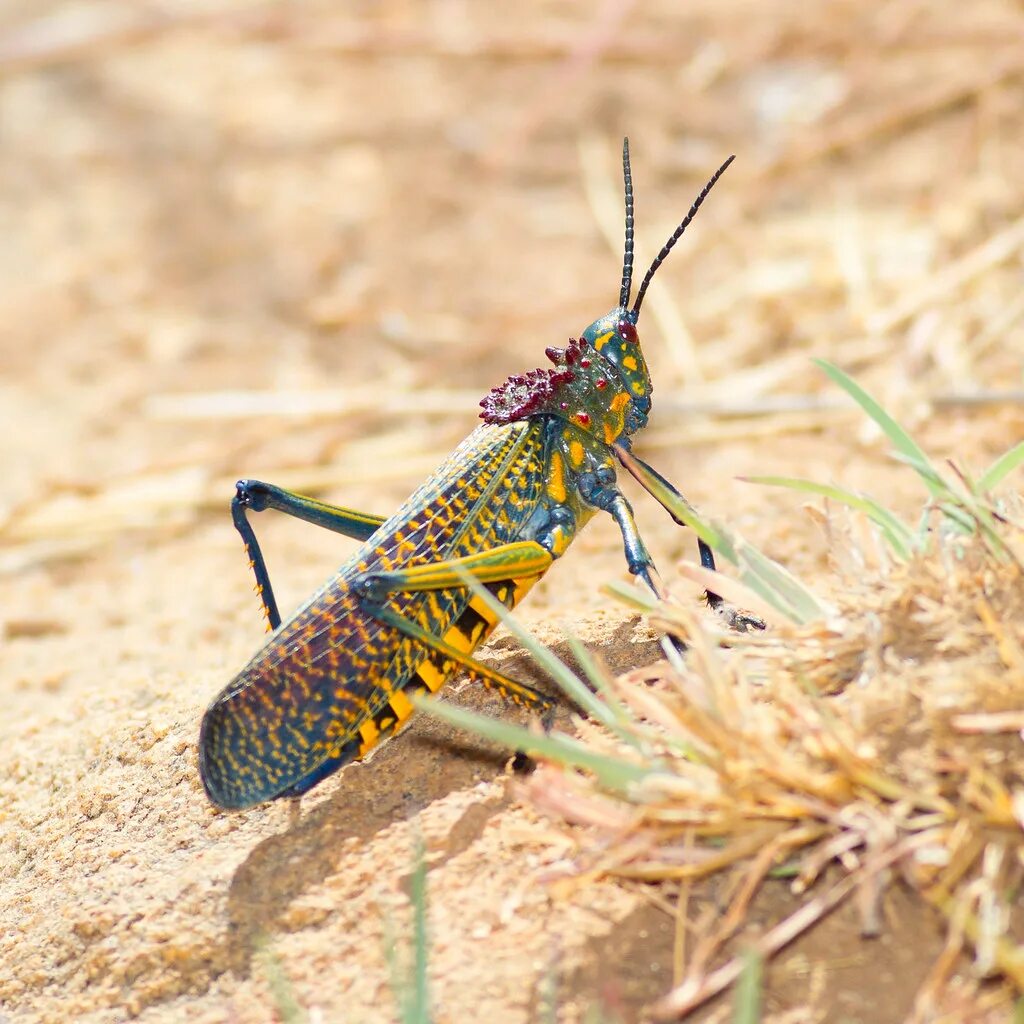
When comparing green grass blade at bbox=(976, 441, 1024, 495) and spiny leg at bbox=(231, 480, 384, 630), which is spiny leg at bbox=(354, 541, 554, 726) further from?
green grass blade at bbox=(976, 441, 1024, 495)

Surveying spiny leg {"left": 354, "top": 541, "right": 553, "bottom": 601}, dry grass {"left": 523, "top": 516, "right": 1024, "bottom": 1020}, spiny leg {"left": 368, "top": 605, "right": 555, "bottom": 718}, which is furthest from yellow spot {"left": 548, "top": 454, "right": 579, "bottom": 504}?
dry grass {"left": 523, "top": 516, "right": 1024, "bottom": 1020}

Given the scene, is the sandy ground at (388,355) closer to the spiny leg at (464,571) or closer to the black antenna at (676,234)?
the spiny leg at (464,571)

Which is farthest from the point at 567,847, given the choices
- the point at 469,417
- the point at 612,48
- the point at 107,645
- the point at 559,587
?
the point at 612,48

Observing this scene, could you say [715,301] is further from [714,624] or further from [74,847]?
[74,847]

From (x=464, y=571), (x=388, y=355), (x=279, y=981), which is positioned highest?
(x=388, y=355)

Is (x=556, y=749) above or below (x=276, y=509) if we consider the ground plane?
below

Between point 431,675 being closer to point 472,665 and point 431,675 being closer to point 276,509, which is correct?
point 472,665

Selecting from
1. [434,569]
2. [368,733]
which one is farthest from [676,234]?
[368,733]
